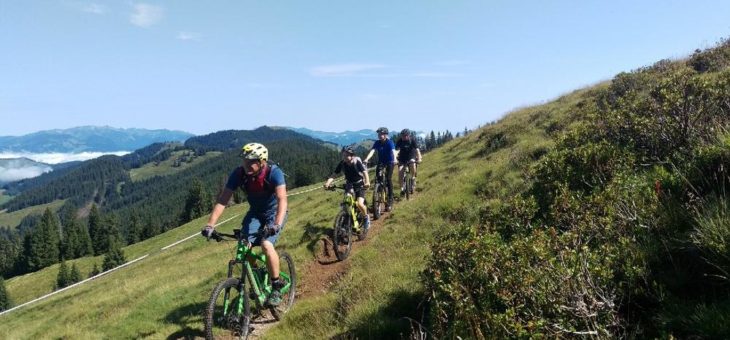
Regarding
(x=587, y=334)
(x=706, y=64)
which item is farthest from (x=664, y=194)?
(x=706, y=64)

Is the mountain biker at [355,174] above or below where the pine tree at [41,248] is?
above

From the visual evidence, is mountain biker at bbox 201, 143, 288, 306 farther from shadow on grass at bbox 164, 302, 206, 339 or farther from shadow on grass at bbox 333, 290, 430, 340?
shadow on grass at bbox 333, 290, 430, 340

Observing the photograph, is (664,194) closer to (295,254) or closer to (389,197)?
(295,254)

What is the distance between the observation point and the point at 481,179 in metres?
16.2

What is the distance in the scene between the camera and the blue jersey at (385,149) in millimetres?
16595

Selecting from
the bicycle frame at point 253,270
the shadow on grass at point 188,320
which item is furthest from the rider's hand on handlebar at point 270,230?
the shadow on grass at point 188,320

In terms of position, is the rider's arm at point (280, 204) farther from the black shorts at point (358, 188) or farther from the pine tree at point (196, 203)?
the pine tree at point (196, 203)

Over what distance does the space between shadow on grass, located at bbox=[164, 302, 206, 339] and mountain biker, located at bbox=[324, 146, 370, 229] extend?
4.80m

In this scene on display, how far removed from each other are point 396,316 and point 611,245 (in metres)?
3.23

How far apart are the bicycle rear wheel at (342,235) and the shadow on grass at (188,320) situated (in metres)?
3.79

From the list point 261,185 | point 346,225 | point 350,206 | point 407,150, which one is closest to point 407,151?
point 407,150

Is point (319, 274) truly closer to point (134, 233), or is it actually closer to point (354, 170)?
point (354, 170)

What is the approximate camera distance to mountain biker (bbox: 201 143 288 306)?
8375 millimetres

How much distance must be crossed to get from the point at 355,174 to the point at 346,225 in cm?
159
